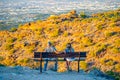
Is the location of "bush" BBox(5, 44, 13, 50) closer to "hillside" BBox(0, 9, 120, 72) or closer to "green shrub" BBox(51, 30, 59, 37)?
"hillside" BBox(0, 9, 120, 72)

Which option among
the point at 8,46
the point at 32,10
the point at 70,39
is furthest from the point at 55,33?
the point at 32,10

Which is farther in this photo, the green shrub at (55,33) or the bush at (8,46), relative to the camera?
the green shrub at (55,33)

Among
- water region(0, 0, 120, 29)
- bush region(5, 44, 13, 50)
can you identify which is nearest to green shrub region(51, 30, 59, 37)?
bush region(5, 44, 13, 50)

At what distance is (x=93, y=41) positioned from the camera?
35.8 m

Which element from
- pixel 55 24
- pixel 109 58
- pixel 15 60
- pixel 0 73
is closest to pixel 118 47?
pixel 109 58

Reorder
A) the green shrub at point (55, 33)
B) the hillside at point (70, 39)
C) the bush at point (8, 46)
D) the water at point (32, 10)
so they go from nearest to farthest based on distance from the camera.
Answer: the hillside at point (70, 39) < the bush at point (8, 46) < the green shrub at point (55, 33) < the water at point (32, 10)

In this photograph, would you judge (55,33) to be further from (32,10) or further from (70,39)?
(32,10)

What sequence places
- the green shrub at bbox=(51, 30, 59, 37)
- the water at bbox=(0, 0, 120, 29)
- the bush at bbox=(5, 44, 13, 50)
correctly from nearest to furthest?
the bush at bbox=(5, 44, 13, 50), the green shrub at bbox=(51, 30, 59, 37), the water at bbox=(0, 0, 120, 29)

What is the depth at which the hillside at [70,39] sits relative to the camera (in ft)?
104

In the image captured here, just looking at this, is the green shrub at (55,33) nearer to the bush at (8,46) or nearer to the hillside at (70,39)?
the hillside at (70,39)

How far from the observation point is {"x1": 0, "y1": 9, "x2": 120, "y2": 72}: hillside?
31672 millimetres

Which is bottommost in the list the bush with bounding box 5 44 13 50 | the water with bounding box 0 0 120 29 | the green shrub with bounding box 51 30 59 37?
the bush with bounding box 5 44 13 50

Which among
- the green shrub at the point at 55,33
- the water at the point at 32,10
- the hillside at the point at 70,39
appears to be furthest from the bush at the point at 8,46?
the water at the point at 32,10

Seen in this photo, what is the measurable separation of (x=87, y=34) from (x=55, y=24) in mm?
6236
